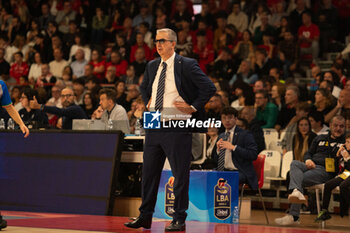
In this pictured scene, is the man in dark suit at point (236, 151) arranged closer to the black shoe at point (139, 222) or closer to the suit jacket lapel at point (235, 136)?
the suit jacket lapel at point (235, 136)

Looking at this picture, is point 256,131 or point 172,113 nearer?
point 172,113

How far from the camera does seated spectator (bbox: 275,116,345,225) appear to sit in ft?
24.5

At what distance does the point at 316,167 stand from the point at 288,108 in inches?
83.5

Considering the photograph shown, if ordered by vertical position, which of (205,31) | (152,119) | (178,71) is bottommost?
(152,119)

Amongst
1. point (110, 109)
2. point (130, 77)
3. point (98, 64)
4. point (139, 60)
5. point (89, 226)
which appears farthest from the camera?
point (98, 64)

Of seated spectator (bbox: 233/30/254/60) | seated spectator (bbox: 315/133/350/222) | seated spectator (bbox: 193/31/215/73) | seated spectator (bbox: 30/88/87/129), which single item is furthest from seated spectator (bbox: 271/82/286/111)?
seated spectator (bbox: 30/88/87/129)

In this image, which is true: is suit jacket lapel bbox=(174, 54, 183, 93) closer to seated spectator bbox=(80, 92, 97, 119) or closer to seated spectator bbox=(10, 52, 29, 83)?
seated spectator bbox=(80, 92, 97, 119)

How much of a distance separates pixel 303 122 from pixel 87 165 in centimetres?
307

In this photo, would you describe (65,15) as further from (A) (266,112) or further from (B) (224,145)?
(B) (224,145)

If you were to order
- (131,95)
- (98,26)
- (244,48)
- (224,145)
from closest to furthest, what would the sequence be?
1. (224,145)
2. (131,95)
3. (244,48)
4. (98,26)

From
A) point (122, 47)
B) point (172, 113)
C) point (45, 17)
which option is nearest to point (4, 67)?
point (45, 17)

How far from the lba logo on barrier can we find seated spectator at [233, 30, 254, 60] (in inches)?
287

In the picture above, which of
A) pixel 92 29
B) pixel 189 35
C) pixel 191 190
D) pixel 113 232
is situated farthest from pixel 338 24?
pixel 113 232

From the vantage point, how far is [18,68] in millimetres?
14992
